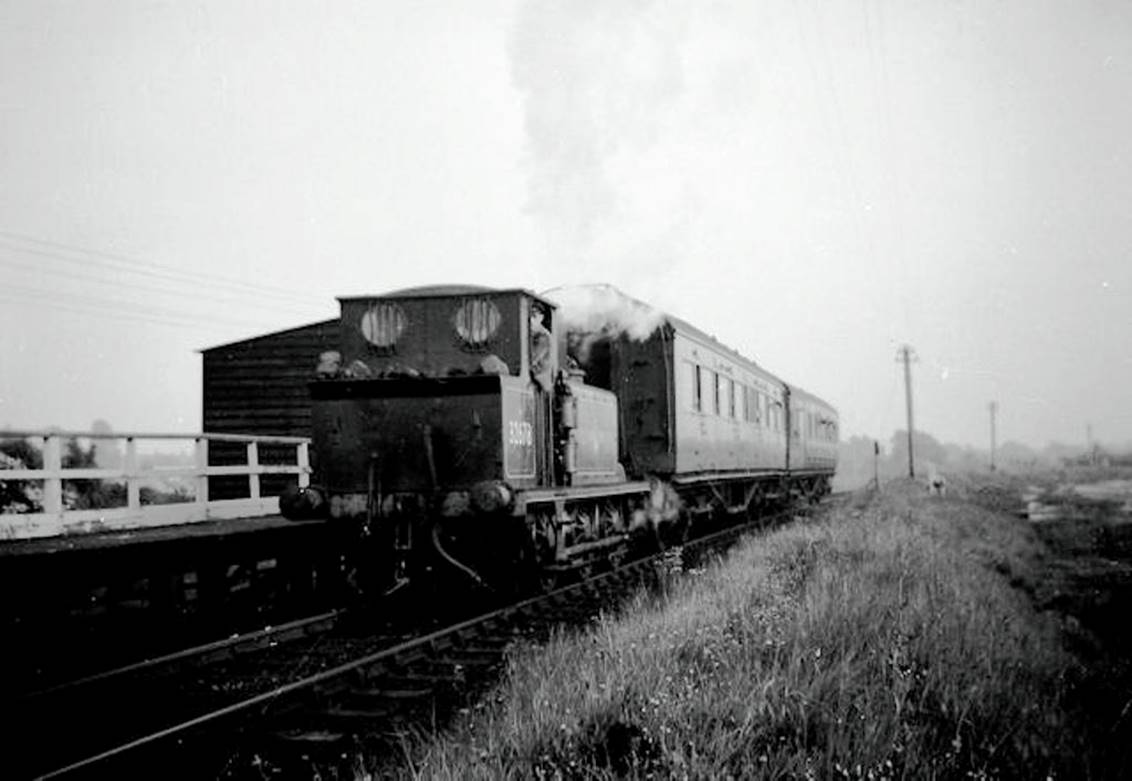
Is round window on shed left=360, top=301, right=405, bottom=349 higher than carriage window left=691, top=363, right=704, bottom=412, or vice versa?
round window on shed left=360, top=301, right=405, bottom=349

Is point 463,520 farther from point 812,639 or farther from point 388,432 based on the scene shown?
point 812,639

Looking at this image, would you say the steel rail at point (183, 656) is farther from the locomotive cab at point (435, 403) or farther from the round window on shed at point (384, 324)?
the round window on shed at point (384, 324)

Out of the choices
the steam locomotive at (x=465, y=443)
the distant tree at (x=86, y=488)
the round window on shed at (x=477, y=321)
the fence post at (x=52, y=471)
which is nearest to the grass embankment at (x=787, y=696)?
the steam locomotive at (x=465, y=443)

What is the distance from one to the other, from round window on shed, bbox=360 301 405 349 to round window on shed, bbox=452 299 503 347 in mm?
665

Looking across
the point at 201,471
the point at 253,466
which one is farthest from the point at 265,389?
the point at 201,471

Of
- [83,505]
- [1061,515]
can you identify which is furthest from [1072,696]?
[1061,515]

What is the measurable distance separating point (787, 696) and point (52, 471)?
7346 mm

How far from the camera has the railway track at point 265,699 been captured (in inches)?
189

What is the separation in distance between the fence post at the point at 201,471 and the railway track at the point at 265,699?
3232mm

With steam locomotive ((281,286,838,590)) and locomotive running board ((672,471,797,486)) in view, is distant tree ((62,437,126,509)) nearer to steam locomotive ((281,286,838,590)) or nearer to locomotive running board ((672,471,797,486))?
steam locomotive ((281,286,838,590))

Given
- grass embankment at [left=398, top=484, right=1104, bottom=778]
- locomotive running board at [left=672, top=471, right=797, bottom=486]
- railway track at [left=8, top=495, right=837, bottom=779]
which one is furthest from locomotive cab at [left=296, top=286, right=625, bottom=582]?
locomotive running board at [left=672, top=471, right=797, bottom=486]

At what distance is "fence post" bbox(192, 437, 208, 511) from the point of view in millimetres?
10695

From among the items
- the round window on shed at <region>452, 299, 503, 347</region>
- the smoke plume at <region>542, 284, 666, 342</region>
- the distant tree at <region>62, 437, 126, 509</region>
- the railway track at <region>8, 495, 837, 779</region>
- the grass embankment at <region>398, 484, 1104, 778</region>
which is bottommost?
A: the railway track at <region>8, 495, 837, 779</region>

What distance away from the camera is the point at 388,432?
28.2 ft
